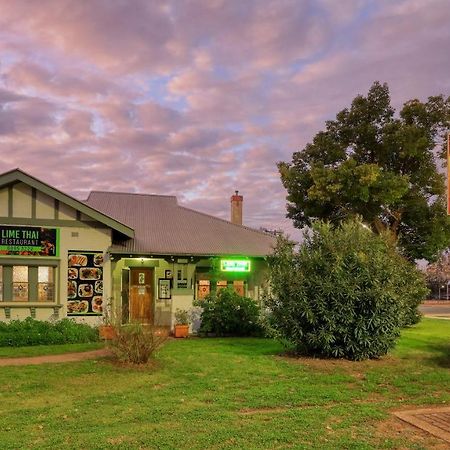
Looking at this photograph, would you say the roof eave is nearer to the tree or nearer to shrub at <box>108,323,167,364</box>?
shrub at <box>108,323,167,364</box>

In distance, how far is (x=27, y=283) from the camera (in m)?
16.1

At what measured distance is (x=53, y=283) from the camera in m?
16.3

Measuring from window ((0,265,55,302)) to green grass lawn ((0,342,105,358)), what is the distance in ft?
7.31

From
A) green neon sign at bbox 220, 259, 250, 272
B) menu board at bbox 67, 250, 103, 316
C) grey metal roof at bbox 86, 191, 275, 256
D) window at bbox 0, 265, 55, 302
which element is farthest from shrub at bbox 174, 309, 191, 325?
window at bbox 0, 265, 55, 302

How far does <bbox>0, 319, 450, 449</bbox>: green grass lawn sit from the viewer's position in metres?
6.02

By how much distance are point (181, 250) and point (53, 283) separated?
162 inches

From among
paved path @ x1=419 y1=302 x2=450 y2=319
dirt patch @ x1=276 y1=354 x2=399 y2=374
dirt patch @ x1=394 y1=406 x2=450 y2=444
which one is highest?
dirt patch @ x1=394 y1=406 x2=450 y2=444

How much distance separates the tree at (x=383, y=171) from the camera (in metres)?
21.5

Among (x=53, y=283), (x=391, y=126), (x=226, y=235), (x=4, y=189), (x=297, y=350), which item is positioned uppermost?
(x=391, y=126)

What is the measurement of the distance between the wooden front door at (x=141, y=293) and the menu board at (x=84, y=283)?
5.47 ft

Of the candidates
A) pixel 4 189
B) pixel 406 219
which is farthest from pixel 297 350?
pixel 406 219

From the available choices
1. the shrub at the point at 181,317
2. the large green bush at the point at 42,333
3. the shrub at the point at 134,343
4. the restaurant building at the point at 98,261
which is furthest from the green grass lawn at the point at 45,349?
the shrub at the point at 134,343

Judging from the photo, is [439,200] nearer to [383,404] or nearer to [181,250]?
[181,250]

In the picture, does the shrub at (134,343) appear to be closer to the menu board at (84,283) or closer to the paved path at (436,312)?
the menu board at (84,283)
